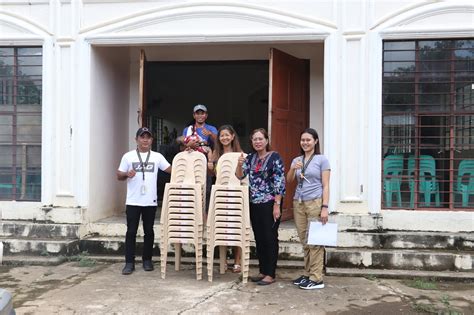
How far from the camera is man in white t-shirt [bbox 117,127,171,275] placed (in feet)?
17.6

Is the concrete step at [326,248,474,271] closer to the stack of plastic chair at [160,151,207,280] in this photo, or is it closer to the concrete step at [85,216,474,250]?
the concrete step at [85,216,474,250]

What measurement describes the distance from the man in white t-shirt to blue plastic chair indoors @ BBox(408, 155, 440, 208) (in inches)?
125

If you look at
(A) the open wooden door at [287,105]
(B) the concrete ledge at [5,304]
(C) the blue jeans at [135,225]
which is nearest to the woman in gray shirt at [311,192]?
(A) the open wooden door at [287,105]

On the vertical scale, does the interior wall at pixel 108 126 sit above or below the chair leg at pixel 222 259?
above

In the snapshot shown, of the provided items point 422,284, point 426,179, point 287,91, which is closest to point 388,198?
point 426,179

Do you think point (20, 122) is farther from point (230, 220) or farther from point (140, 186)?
point (230, 220)

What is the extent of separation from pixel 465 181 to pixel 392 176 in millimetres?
923

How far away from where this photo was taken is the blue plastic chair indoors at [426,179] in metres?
6.06

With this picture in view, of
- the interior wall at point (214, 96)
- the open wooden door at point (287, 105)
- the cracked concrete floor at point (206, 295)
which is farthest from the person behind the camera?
the interior wall at point (214, 96)

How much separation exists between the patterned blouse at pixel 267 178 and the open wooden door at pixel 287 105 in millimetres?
1559

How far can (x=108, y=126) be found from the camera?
7.08 meters

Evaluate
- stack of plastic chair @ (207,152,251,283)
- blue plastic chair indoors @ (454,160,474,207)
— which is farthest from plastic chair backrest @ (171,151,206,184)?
blue plastic chair indoors @ (454,160,474,207)

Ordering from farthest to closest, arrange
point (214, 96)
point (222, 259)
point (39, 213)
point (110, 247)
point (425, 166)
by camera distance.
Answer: point (214, 96) < point (39, 213) < point (110, 247) < point (425, 166) < point (222, 259)

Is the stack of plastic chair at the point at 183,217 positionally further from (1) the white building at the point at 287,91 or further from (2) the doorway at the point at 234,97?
(1) the white building at the point at 287,91
